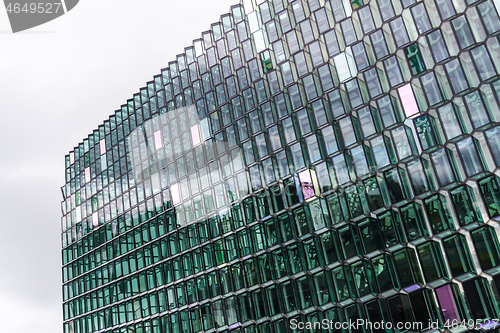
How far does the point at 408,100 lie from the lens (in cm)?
3034

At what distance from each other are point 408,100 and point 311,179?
307 inches

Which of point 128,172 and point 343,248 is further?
point 128,172

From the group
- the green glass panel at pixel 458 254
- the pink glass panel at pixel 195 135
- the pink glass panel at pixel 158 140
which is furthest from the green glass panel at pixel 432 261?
the pink glass panel at pixel 158 140

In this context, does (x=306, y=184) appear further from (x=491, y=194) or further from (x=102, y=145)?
(x=102, y=145)

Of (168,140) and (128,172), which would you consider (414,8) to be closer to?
(168,140)

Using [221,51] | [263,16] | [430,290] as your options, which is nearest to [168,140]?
[221,51]

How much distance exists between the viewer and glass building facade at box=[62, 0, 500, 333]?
2761 centimetres

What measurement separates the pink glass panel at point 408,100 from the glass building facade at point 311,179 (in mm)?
91

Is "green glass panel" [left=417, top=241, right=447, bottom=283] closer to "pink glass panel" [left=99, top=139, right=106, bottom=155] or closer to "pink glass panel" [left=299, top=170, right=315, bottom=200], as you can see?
"pink glass panel" [left=299, top=170, right=315, bottom=200]

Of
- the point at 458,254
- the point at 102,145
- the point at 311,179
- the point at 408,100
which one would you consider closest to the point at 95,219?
the point at 102,145

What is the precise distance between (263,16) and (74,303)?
3234cm

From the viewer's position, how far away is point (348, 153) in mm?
32312

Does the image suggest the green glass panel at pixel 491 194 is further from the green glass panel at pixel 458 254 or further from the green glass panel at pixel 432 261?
the green glass panel at pixel 432 261

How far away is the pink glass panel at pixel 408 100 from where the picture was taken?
30.0 m
